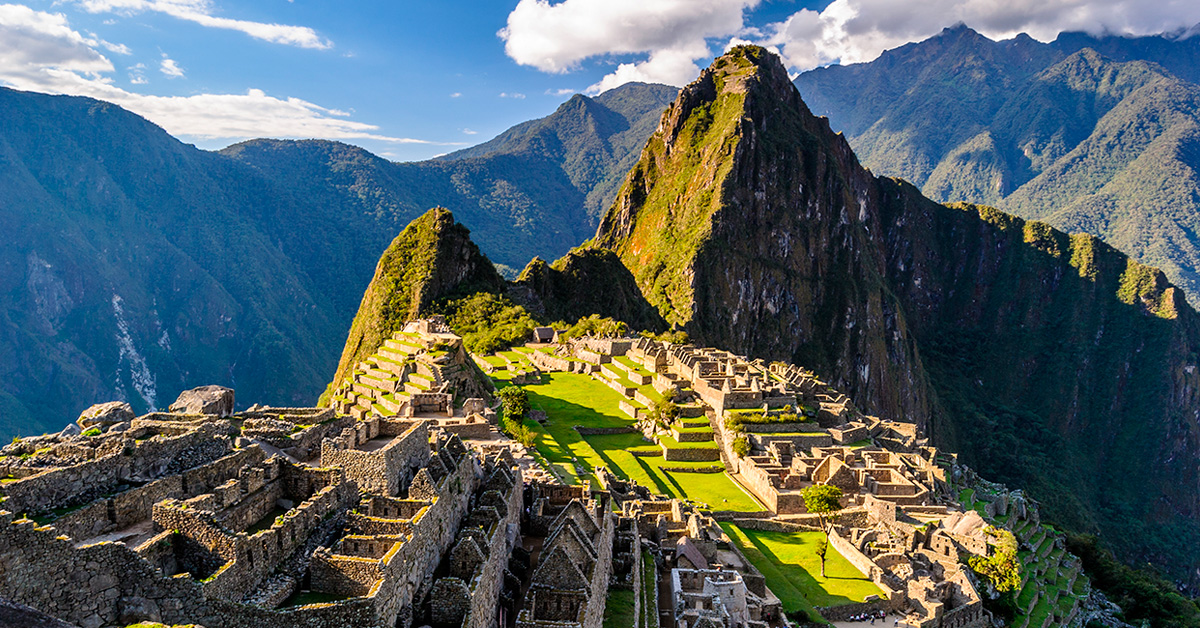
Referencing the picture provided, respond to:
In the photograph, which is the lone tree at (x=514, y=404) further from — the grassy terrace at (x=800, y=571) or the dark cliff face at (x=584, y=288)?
the dark cliff face at (x=584, y=288)

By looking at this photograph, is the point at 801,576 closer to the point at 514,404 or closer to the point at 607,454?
the point at 607,454

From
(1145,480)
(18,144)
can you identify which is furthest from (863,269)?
(18,144)

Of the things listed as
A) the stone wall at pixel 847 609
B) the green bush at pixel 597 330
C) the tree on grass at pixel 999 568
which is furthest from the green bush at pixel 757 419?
the green bush at pixel 597 330

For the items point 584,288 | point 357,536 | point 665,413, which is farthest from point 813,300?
point 357,536

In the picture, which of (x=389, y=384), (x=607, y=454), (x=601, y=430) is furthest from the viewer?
(x=601, y=430)

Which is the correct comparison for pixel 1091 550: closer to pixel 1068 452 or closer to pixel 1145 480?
pixel 1068 452

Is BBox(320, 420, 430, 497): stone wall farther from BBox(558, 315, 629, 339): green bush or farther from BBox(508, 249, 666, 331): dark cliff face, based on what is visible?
BBox(508, 249, 666, 331): dark cliff face
